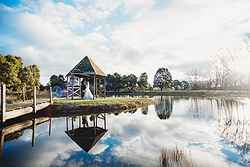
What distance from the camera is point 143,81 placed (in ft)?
281

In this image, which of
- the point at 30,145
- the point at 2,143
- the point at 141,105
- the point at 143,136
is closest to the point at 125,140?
the point at 143,136

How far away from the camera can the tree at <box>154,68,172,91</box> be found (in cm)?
9009

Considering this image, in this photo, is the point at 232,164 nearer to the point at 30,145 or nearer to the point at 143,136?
the point at 143,136

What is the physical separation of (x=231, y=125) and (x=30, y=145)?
12138mm

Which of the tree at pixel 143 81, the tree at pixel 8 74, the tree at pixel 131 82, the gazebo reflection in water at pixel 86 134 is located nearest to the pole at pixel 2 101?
the gazebo reflection in water at pixel 86 134

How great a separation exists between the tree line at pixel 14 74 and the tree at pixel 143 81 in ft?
173

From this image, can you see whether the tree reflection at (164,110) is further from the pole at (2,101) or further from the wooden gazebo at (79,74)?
the pole at (2,101)

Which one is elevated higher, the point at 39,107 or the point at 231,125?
the point at 39,107

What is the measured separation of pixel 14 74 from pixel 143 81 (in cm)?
5976

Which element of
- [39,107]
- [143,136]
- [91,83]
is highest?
[91,83]

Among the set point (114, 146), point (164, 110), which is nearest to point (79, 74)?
point (164, 110)

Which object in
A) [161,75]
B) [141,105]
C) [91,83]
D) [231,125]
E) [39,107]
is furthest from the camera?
[161,75]

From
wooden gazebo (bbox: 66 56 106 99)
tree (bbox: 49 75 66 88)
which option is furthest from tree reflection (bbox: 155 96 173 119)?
tree (bbox: 49 75 66 88)

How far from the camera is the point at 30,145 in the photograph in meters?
10.2
